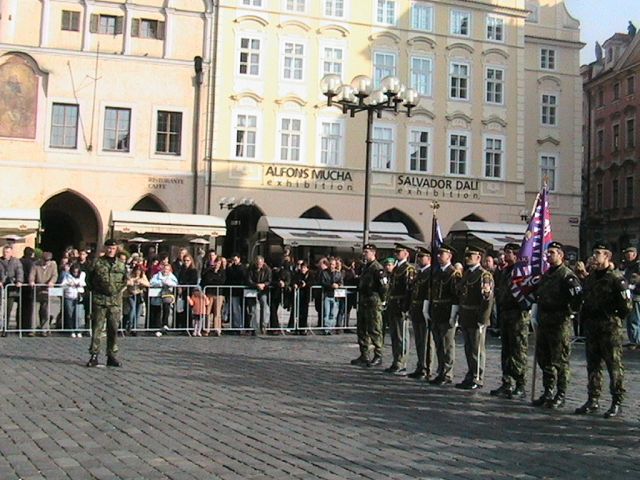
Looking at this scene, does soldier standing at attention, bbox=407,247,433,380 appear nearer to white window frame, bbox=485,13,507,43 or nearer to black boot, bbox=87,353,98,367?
black boot, bbox=87,353,98,367

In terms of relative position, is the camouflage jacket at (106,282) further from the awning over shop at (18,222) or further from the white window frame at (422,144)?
the white window frame at (422,144)

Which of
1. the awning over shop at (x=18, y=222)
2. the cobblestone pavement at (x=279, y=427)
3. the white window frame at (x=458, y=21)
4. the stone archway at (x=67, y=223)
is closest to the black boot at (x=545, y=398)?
the cobblestone pavement at (x=279, y=427)

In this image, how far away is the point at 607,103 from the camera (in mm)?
56750

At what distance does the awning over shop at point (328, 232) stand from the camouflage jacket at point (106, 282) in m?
19.4

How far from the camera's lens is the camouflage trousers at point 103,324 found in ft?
42.4

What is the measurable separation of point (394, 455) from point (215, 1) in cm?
3046

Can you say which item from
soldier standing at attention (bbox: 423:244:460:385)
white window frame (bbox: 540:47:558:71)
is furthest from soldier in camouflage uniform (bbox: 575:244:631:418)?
white window frame (bbox: 540:47:558:71)

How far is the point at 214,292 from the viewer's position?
19297mm

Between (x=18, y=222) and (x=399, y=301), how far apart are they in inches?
745

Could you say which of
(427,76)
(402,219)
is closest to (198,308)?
(402,219)

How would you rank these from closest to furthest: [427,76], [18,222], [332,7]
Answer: [18,222] → [332,7] → [427,76]

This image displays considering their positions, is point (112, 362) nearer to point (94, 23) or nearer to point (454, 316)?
point (454, 316)

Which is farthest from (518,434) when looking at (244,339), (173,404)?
(244,339)

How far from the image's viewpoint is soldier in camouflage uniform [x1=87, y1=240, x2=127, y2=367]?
42.4 feet
